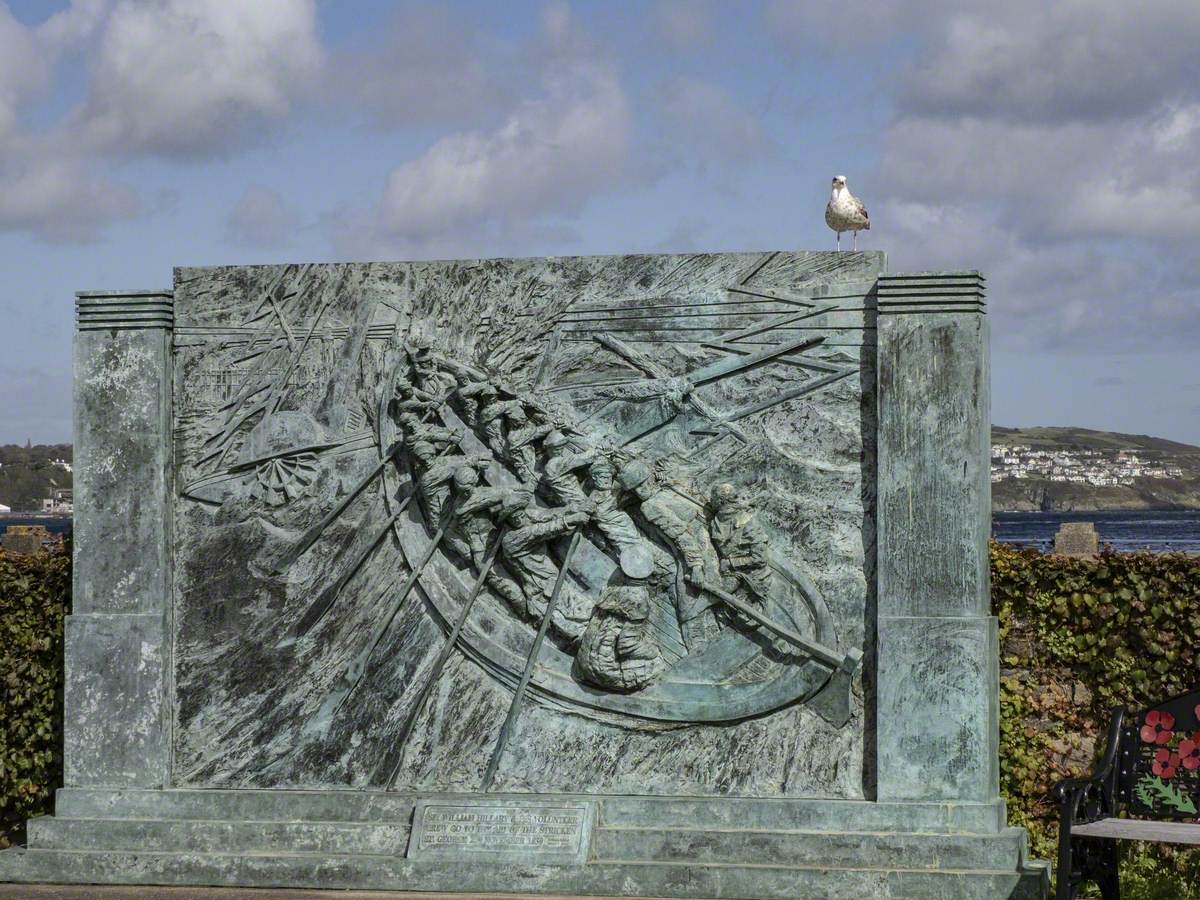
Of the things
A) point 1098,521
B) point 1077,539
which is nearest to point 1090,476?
point 1098,521

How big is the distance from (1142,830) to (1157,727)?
0.74 metres

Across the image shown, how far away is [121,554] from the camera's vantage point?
8758 mm

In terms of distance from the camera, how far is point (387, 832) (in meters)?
8.36

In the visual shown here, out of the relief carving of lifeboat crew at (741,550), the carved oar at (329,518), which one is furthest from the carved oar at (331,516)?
the relief carving of lifeboat crew at (741,550)

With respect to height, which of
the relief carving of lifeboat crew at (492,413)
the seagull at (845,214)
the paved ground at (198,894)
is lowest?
the paved ground at (198,894)

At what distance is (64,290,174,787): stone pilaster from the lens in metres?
8.70

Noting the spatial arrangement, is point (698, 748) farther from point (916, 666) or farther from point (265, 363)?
point (265, 363)

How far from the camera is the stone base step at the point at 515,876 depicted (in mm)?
7824

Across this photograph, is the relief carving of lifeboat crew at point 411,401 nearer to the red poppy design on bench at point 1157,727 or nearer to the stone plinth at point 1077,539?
the red poppy design on bench at point 1157,727

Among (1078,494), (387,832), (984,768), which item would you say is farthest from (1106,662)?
(1078,494)

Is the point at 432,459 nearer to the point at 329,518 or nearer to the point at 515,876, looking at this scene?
the point at 329,518

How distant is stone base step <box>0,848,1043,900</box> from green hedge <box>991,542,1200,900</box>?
128cm

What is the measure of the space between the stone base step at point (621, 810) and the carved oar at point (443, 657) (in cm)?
28

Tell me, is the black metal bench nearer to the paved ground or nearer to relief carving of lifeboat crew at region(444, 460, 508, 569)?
the paved ground
